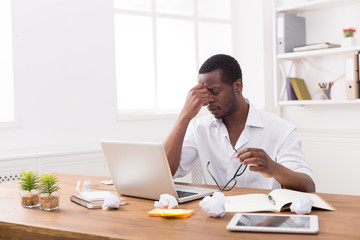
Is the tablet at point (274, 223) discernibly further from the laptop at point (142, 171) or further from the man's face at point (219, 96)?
the man's face at point (219, 96)

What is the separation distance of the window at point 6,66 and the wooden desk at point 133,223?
152 centimetres

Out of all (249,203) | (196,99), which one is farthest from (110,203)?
(196,99)

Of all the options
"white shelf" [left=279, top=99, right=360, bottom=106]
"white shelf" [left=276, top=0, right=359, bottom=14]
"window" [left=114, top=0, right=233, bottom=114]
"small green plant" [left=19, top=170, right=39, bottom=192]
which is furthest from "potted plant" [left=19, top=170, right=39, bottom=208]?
"white shelf" [left=276, top=0, right=359, bottom=14]

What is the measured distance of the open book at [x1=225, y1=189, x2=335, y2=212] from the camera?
1.36m

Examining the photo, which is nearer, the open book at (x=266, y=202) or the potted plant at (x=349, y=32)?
the open book at (x=266, y=202)

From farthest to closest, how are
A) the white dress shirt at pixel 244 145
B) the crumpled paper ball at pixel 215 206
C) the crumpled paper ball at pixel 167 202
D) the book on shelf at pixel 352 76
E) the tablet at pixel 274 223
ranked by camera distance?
the book on shelf at pixel 352 76 < the white dress shirt at pixel 244 145 < the crumpled paper ball at pixel 167 202 < the crumpled paper ball at pixel 215 206 < the tablet at pixel 274 223

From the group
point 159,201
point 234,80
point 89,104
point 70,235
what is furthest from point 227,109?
point 89,104

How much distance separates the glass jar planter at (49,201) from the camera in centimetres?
149

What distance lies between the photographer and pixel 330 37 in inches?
145

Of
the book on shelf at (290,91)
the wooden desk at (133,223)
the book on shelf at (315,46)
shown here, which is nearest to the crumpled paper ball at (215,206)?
the wooden desk at (133,223)

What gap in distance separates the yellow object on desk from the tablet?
0.15 m

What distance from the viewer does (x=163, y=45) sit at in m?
3.85

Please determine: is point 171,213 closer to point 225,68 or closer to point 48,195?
point 48,195

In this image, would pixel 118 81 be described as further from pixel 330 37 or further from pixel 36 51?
pixel 330 37
